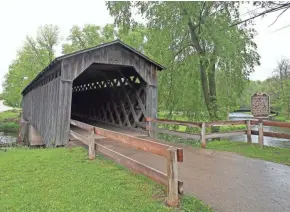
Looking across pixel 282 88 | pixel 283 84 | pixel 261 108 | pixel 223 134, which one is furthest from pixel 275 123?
pixel 282 88

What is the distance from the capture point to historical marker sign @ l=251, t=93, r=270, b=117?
23.3 feet

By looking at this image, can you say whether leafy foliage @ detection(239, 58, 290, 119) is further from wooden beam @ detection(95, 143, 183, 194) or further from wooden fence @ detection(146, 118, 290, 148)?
wooden beam @ detection(95, 143, 183, 194)

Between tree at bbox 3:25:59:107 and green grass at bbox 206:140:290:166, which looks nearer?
green grass at bbox 206:140:290:166

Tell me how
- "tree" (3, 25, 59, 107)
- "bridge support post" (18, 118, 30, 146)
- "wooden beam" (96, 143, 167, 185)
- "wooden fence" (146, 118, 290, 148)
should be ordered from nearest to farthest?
"wooden beam" (96, 143, 167, 185) < "wooden fence" (146, 118, 290, 148) < "bridge support post" (18, 118, 30, 146) < "tree" (3, 25, 59, 107)

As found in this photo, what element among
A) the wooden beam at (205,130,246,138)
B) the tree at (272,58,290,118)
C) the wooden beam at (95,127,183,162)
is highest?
the tree at (272,58,290,118)

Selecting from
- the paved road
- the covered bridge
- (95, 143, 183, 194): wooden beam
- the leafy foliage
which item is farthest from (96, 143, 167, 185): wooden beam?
the leafy foliage

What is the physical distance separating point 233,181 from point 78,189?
8.30 feet

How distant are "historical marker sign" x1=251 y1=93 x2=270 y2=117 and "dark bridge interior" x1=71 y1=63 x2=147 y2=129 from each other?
4016 mm

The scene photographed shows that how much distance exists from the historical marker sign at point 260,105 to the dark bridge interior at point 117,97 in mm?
4016

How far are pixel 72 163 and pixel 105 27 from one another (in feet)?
92.9

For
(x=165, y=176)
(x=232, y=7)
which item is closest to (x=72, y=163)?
(x=165, y=176)

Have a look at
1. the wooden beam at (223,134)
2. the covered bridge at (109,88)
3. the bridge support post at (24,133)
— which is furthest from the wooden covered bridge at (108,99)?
the wooden beam at (223,134)

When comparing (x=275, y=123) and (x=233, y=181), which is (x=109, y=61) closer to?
(x=275, y=123)

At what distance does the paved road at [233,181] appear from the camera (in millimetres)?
3214
